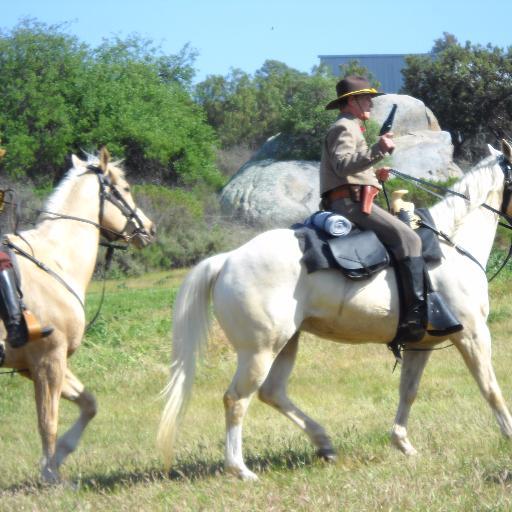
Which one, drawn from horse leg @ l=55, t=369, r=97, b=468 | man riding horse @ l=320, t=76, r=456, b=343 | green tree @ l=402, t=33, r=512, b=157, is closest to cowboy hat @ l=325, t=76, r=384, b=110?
man riding horse @ l=320, t=76, r=456, b=343

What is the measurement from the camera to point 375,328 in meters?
7.82

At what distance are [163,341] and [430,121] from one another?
78.6 feet

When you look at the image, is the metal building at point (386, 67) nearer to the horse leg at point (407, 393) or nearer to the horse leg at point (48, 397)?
the horse leg at point (407, 393)

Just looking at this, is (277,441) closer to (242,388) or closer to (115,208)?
(242,388)

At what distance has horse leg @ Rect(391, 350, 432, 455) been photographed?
318 inches

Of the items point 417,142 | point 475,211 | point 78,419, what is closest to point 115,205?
point 78,419

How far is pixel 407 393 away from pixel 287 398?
1.04 meters

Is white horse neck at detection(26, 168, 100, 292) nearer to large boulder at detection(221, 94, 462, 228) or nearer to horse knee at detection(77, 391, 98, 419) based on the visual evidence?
horse knee at detection(77, 391, 98, 419)

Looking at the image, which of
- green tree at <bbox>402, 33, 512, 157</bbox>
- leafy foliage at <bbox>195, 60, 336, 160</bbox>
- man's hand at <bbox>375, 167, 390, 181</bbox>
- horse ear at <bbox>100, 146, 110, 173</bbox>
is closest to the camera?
man's hand at <bbox>375, 167, 390, 181</bbox>

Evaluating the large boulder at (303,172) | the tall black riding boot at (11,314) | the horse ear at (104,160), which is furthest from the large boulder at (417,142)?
the tall black riding boot at (11,314)

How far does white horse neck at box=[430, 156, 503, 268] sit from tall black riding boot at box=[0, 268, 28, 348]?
3.56 meters

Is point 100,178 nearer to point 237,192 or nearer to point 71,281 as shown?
point 71,281

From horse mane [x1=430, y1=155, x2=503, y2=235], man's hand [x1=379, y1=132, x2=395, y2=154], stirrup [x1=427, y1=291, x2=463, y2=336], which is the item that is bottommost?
stirrup [x1=427, y1=291, x2=463, y2=336]

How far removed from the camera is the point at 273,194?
113 feet
